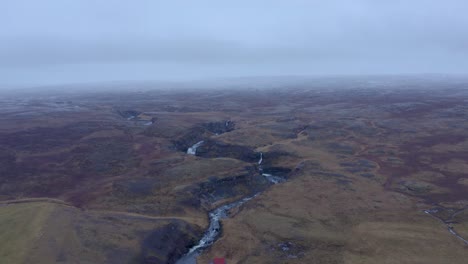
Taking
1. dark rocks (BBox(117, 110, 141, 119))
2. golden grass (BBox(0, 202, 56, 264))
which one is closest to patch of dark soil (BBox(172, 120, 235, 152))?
golden grass (BBox(0, 202, 56, 264))

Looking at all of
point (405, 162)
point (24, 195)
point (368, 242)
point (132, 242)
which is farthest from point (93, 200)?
point (405, 162)

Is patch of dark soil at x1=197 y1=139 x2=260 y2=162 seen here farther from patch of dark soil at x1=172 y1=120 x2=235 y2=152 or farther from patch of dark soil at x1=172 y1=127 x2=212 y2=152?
patch of dark soil at x1=172 y1=120 x2=235 y2=152

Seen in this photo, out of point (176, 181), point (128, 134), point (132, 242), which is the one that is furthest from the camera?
point (128, 134)

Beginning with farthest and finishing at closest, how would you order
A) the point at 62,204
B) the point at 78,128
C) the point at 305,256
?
1. the point at 78,128
2. the point at 62,204
3. the point at 305,256

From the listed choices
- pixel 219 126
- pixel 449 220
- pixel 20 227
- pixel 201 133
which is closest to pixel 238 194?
pixel 449 220

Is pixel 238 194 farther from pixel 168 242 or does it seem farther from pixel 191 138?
pixel 191 138

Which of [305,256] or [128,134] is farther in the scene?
[128,134]

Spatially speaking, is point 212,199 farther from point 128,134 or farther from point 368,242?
point 128,134

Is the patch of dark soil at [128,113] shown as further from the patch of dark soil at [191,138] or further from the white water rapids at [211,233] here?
the white water rapids at [211,233]
